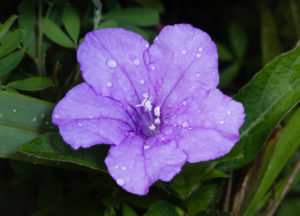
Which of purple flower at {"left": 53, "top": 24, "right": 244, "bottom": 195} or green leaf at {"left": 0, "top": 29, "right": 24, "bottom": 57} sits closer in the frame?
purple flower at {"left": 53, "top": 24, "right": 244, "bottom": 195}

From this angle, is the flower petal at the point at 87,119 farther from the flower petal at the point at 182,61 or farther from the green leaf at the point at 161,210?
the green leaf at the point at 161,210

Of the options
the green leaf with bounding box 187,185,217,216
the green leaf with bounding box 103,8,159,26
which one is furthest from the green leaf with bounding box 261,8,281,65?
the green leaf with bounding box 187,185,217,216

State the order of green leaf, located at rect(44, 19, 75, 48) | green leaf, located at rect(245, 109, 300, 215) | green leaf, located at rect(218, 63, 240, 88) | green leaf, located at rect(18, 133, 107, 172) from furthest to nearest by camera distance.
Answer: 1. green leaf, located at rect(218, 63, 240, 88)
2. green leaf, located at rect(245, 109, 300, 215)
3. green leaf, located at rect(44, 19, 75, 48)
4. green leaf, located at rect(18, 133, 107, 172)

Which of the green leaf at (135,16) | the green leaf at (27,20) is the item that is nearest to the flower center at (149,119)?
the green leaf at (135,16)

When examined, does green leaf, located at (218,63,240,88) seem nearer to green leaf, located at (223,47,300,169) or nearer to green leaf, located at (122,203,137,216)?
green leaf, located at (223,47,300,169)

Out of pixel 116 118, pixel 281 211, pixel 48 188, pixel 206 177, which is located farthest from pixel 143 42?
pixel 281 211

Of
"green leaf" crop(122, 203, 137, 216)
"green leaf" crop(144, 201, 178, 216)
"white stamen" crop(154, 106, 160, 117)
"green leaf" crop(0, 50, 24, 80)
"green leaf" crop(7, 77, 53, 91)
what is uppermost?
"white stamen" crop(154, 106, 160, 117)

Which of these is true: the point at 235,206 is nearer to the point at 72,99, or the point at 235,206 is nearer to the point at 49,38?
the point at 72,99
